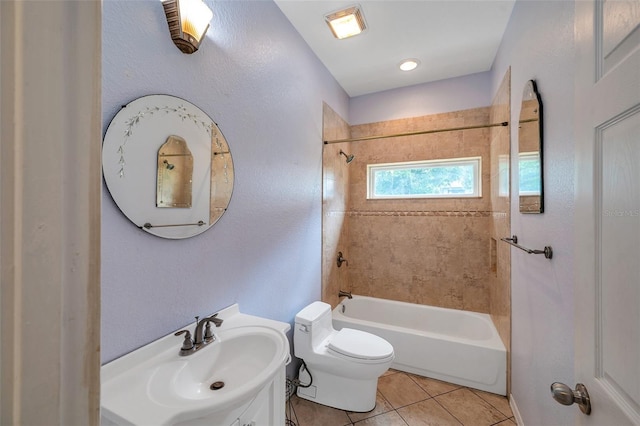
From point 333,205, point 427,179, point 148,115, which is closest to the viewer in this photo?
point 148,115

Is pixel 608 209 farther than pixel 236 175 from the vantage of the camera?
No

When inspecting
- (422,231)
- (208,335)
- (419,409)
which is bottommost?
(419,409)

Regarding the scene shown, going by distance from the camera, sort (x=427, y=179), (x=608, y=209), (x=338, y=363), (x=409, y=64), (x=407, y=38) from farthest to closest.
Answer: (x=427, y=179) < (x=409, y=64) < (x=407, y=38) < (x=338, y=363) < (x=608, y=209)

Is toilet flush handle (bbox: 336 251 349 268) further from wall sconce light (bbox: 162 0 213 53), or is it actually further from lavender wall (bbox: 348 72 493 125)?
wall sconce light (bbox: 162 0 213 53)

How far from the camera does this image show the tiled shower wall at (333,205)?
252 centimetres

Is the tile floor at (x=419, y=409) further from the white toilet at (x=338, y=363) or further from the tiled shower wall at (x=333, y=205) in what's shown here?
the tiled shower wall at (x=333, y=205)

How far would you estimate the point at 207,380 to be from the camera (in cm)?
111

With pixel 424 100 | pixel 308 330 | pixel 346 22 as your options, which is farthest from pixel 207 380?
pixel 424 100

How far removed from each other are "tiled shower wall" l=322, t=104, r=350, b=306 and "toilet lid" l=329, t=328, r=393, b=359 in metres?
0.59

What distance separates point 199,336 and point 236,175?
2.69ft

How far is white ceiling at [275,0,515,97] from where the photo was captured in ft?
5.85

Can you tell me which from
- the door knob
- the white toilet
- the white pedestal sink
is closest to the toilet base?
the white toilet

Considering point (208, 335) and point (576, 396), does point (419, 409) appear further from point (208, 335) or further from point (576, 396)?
point (208, 335)

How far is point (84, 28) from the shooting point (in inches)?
12.3
